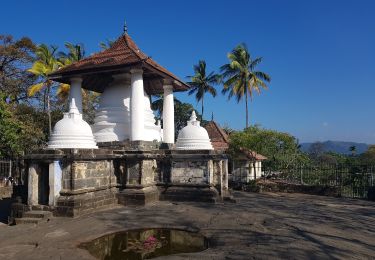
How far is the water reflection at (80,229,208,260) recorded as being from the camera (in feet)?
19.8

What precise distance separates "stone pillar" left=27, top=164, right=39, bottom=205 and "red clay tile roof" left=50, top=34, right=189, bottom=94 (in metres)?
4.02

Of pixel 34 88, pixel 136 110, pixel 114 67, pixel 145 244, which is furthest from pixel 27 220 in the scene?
pixel 34 88

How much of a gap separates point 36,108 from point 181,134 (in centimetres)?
2016

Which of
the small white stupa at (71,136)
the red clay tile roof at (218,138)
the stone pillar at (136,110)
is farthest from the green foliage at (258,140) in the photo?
the small white stupa at (71,136)

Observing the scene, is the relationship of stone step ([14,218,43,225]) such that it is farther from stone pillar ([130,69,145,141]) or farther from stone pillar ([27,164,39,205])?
stone pillar ([130,69,145,141])

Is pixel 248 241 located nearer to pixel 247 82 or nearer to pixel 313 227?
pixel 313 227

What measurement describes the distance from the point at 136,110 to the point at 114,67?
1630 millimetres

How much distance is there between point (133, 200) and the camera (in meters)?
10.6

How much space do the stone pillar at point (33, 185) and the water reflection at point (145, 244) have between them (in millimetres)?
3195

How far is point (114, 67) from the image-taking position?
1121 centimetres

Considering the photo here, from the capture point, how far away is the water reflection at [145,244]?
238 inches

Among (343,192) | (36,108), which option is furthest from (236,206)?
(36,108)

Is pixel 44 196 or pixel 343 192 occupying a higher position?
pixel 44 196

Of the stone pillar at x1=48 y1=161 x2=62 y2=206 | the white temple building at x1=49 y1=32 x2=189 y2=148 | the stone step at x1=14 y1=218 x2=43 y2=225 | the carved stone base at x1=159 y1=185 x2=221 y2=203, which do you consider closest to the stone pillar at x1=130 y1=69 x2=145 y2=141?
the white temple building at x1=49 y1=32 x2=189 y2=148
